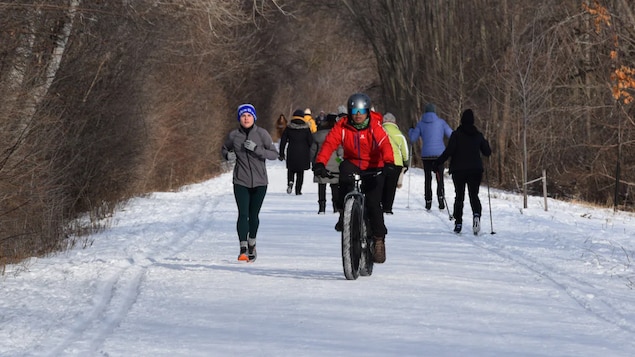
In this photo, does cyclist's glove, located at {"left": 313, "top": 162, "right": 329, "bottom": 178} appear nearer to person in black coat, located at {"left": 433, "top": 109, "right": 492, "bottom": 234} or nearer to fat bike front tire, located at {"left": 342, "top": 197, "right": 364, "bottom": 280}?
fat bike front tire, located at {"left": 342, "top": 197, "right": 364, "bottom": 280}

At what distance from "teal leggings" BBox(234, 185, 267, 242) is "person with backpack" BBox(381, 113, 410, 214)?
1482 millimetres

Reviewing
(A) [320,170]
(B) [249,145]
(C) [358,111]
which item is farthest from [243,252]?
(C) [358,111]

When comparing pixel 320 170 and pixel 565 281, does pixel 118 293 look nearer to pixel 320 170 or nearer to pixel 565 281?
pixel 320 170

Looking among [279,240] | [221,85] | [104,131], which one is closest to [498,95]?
[221,85]

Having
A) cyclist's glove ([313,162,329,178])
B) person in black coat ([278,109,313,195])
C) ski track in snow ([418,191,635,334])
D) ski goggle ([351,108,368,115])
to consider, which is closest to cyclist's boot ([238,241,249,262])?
cyclist's glove ([313,162,329,178])

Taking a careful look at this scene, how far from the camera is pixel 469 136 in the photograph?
16.7m

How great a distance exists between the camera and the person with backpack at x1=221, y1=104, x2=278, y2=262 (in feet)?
42.8

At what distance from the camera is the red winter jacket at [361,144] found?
11.6 metres

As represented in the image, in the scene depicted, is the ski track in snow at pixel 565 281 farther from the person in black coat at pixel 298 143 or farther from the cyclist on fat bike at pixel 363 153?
the person in black coat at pixel 298 143

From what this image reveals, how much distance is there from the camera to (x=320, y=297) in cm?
1024

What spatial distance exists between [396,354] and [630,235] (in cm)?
1152

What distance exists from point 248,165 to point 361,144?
1.85 m

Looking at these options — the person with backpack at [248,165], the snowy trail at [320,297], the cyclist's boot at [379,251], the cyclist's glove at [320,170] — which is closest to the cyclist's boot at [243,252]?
the person with backpack at [248,165]

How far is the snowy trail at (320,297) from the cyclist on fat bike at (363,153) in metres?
0.77
